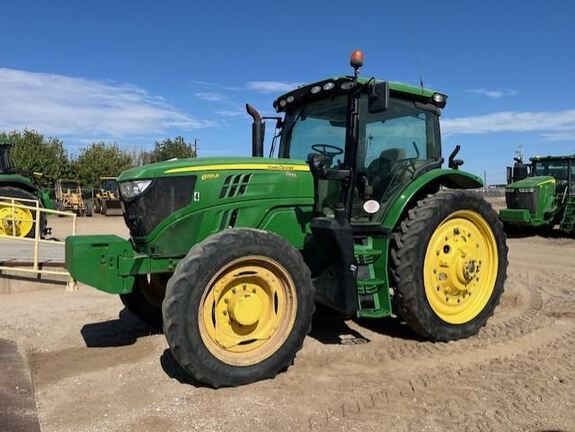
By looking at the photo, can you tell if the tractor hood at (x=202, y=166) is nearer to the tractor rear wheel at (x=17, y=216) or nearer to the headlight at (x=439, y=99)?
the headlight at (x=439, y=99)

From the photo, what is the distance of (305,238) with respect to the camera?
4.93 m

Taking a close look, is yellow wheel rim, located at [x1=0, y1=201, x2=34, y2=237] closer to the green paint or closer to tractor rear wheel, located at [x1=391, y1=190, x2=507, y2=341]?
the green paint

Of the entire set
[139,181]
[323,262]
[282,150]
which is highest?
[282,150]

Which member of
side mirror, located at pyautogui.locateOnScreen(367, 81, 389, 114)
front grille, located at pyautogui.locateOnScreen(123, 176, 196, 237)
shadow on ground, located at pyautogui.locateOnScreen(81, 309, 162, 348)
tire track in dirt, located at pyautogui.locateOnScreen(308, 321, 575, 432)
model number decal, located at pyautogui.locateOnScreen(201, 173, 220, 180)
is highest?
side mirror, located at pyautogui.locateOnScreen(367, 81, 389, 114)

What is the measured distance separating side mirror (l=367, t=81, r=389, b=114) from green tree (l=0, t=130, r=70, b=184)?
127 ft

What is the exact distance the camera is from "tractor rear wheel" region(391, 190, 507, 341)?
16.0ft

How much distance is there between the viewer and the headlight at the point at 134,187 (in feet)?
14.3

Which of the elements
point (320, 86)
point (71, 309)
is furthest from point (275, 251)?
point (71, 309)

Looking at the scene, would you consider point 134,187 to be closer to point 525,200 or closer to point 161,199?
point 161,199

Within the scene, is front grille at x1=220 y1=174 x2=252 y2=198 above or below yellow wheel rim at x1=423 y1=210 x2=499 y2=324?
above

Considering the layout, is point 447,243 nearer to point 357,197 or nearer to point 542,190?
point 357,197

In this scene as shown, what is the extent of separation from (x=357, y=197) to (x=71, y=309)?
3749 millimetres

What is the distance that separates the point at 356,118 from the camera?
4.85 m

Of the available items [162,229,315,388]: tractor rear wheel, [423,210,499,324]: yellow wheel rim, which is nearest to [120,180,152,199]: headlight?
[162,229,315,388]: tractor rear wheel
